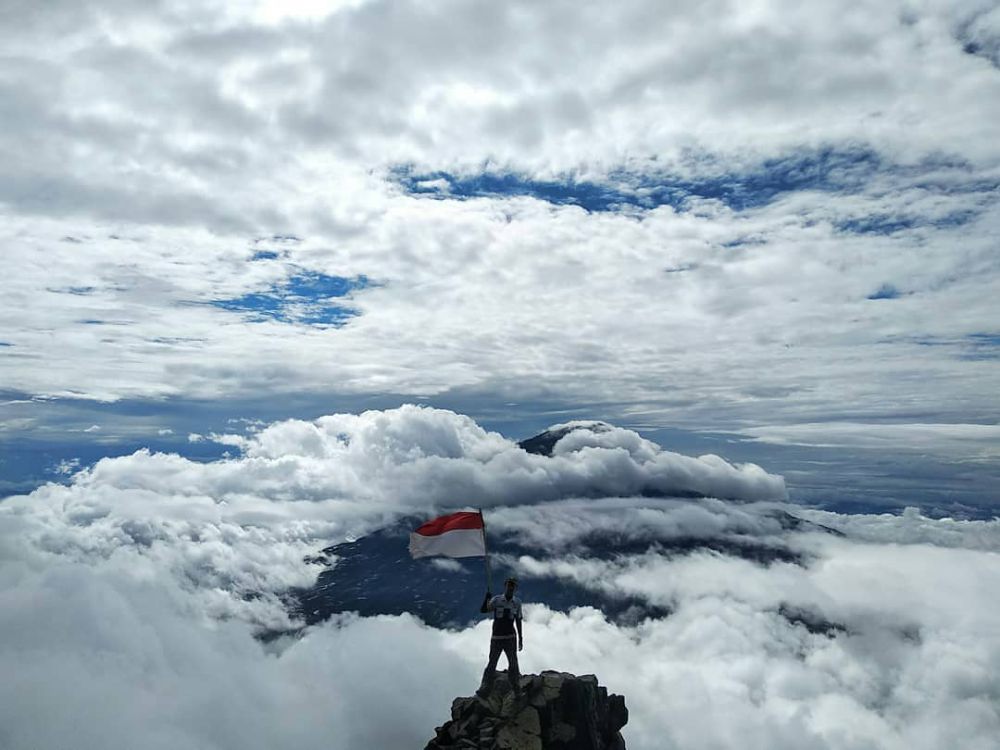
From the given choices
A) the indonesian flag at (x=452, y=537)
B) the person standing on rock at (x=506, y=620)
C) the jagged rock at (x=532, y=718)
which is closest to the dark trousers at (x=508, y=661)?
the person standing on rock at (x=506, y=620)

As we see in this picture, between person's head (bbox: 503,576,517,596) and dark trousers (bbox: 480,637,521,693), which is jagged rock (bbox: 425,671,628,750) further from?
person's head (bbox: 503,576,517,596)

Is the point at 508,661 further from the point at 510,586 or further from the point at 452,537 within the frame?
the point at 452,537

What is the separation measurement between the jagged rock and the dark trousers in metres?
0.78

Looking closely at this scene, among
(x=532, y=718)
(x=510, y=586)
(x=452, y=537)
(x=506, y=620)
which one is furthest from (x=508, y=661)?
(x=452, y=537)

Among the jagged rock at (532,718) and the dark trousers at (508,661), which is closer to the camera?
the dark trousers at (508,661)

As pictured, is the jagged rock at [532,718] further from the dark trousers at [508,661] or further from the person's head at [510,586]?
the person's head at [510,586]

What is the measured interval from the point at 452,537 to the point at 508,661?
29.5 ft

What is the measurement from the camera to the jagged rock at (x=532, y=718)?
36844 mm

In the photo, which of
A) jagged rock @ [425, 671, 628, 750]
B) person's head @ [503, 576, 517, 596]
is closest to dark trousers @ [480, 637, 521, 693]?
jagged rock @ [425, 671, 628, 750]

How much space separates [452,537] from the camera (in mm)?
34375

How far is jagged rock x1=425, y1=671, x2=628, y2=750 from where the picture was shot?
36.8 metres

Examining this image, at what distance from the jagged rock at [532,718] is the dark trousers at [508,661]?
78 cm

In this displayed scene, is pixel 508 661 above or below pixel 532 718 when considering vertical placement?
above

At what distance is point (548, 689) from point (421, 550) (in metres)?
16.2
